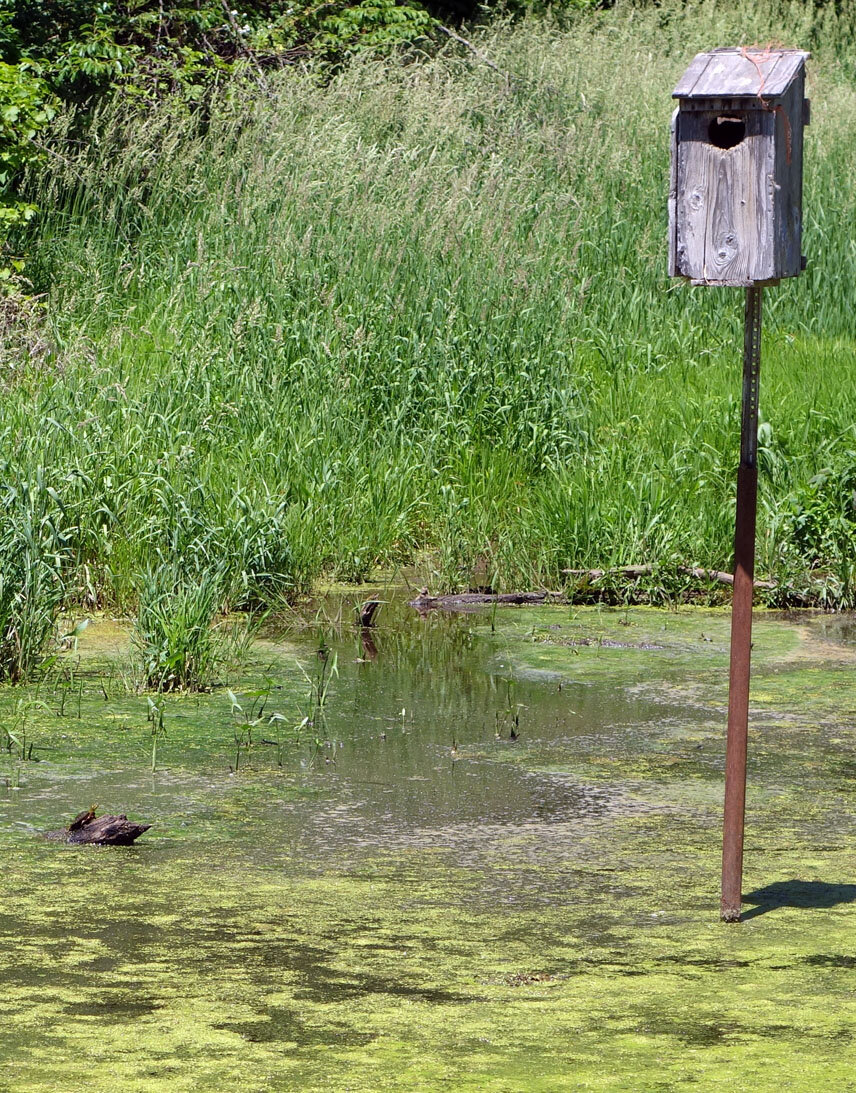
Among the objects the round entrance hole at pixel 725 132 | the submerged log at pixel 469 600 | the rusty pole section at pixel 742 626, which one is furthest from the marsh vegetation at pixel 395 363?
the round entrance hole at pixel 725 132

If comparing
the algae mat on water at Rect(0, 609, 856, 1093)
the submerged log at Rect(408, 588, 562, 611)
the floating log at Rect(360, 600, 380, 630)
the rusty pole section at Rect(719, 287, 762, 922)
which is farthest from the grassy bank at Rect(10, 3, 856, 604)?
the rusty pole section at Rect(719, 287, 762, 922)

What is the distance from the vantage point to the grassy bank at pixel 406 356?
7.35 meters

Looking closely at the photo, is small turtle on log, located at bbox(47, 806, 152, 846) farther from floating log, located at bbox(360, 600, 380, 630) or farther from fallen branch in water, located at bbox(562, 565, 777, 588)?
fallen branch in water, located at bbox(562, 565, 777, 588)

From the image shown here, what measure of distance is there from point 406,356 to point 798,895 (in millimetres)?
5193

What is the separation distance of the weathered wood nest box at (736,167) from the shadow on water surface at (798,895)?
55.6 inches

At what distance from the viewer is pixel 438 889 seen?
3939mm

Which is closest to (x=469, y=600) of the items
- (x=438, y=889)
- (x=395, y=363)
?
(x=395, y=363)

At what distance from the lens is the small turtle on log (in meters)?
4.17

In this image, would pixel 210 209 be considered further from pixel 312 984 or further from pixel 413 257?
pixel 312 984

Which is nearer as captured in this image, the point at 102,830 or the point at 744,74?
the point at 744,74

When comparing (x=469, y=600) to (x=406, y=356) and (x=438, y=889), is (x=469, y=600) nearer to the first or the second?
(x=406, y=356)

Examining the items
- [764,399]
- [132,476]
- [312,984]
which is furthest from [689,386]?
[312,984]

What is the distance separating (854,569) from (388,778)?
3158mm

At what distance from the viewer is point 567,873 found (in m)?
4.09
